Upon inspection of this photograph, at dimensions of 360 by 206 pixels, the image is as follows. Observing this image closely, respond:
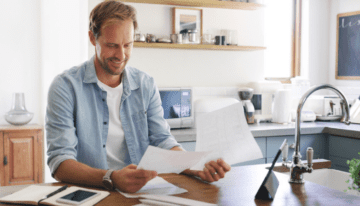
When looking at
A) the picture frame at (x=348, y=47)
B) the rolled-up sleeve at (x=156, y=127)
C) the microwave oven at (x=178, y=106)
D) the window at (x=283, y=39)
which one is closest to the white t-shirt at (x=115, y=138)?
the rolled-up sleeve at (x=156, y=127)

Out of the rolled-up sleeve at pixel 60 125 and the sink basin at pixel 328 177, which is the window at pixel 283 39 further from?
the rolled-up sleeve at pixel 60 125

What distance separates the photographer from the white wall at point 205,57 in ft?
11.1

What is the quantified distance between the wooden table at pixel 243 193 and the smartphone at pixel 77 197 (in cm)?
4

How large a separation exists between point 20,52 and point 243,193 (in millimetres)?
3168

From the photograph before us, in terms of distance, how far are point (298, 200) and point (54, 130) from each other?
873mm

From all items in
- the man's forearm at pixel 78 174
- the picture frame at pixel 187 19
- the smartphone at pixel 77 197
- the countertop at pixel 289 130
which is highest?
the picture frame at pixel 187 19

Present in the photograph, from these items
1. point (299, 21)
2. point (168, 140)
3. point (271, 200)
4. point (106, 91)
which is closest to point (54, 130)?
point (106, 91)

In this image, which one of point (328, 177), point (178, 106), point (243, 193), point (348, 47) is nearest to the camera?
point (243, 193)

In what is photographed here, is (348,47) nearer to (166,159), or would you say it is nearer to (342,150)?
(342,150)

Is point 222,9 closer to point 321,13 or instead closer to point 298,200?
point 321,13

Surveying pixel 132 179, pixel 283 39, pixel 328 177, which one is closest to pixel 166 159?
pixel 132 179

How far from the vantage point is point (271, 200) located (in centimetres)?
115

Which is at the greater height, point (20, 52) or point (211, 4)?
point (211, 4)

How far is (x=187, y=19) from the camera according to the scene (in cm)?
350
